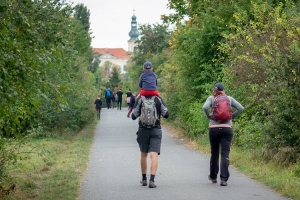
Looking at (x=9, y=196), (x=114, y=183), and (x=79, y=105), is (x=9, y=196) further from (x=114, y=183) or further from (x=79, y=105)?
(x=79, y=105)

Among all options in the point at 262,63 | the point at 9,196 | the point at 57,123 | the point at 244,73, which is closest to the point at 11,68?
the point at 9,196

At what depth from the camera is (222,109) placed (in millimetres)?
11898

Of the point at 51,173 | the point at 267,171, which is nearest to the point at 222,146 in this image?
the point at 267,171

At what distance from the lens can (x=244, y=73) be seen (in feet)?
63.7

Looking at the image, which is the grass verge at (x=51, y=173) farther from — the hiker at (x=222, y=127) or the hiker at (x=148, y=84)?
→ the hiker at (x=222, y=127)

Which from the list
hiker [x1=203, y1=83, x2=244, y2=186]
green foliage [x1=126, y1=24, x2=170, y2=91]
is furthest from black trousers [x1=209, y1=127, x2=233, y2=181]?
green foliage [x1=126, y1=24, x2=170, y2=91]

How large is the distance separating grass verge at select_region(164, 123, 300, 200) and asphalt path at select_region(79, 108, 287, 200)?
16 centimetres

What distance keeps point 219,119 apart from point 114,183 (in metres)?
2.20

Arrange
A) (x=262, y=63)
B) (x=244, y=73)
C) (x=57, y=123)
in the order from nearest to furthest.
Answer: (x=262, y=63) < (x=244, y=73) < (x=57, y=123)

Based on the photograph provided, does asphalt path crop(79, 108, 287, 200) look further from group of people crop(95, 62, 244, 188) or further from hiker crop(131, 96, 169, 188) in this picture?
hiker crop(131, 96, 169, 188)

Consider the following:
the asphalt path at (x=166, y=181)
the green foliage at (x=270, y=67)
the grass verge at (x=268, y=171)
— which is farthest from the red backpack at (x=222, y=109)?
the green foliage at (x=270, y=67)

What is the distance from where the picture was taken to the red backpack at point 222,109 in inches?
468

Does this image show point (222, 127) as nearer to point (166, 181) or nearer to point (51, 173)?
point (166, 181)

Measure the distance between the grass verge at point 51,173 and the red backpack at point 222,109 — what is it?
265 cm
